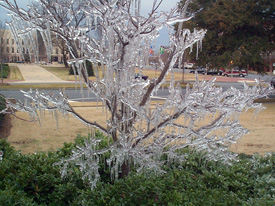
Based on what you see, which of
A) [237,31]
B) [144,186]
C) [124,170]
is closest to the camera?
[144,186]

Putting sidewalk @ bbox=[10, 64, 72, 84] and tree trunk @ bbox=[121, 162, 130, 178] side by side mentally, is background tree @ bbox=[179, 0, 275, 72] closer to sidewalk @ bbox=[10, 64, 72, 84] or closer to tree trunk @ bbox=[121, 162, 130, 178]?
tree trunk @ bbox=[121, 162, 130, 178]

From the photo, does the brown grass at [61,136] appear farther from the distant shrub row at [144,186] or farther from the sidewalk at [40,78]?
the sidewalk at [40,78]

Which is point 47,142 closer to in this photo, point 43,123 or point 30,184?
point 43,123

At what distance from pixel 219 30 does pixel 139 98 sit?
39.7ft

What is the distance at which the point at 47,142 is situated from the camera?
650 centimetres

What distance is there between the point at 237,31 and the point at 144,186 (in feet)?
42.6

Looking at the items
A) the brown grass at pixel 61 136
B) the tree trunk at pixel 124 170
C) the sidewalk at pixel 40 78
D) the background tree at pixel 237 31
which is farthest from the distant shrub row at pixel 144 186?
the sidewalk at pixel 40 78

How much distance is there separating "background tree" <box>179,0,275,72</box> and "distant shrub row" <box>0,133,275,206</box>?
1005 centimetres

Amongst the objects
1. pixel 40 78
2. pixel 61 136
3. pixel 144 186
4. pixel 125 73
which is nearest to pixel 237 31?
pixel 61 136

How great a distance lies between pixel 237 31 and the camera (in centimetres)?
1395

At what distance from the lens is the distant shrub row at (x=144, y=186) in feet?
9.20

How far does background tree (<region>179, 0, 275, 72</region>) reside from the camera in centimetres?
1302

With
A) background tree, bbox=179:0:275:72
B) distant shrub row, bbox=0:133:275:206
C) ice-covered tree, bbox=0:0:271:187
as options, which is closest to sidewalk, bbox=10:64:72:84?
background tree, bbox=179:0:275:72

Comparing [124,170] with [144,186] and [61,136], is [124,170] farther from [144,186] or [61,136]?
[61,136]
